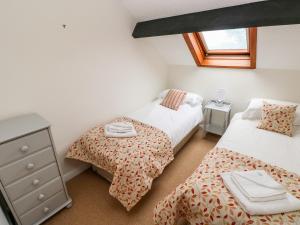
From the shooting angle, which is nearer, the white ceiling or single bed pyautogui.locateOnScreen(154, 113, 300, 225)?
single bed pyautogui.locateOnScreen(154, 113, 300, 225)

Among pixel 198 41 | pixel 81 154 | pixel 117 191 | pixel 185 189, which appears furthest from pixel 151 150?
pixel 198 41

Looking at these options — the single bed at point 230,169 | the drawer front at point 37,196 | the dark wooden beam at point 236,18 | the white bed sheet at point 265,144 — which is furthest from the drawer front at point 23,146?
the dark wooden beam at point 236,18

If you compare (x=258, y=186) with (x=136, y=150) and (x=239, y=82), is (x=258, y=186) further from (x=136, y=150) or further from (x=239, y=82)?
(x=239, y=82)

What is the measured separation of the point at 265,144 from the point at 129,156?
1.36 meters

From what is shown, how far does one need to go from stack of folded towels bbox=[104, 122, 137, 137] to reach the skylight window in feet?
5.57

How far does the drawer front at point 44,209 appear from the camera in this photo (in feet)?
4.98

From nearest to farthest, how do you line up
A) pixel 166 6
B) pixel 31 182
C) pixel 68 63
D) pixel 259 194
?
pixel 259 194
pixel 31 182
pixel 68 63
pixel 166 6

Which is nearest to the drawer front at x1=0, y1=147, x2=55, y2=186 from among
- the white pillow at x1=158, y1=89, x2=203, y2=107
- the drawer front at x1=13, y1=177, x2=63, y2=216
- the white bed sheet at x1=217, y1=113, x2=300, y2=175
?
the drawer front at x1=13, y1=177, x2=63, y2=216

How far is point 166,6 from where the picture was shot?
2.01 m

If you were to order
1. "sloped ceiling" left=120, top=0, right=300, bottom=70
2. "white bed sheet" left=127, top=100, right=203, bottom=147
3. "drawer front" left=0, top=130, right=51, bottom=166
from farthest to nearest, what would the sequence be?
1. "white bed sheet" left=127, top=100, right=203, bottom=147
2. "sloped ceiling" left=120, top=0, right=300, bottom=70
3. "drawer front" left=0, top=130, right=51, bottom=166

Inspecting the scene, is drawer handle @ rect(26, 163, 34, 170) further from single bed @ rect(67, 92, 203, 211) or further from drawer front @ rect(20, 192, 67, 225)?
single bed @ rect(67, 92, 203, 211)

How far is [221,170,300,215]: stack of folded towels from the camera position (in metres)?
1.06

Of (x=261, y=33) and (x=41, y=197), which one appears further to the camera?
(x=261, y=33)

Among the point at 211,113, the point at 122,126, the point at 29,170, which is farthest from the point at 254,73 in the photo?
the point at 29,170
